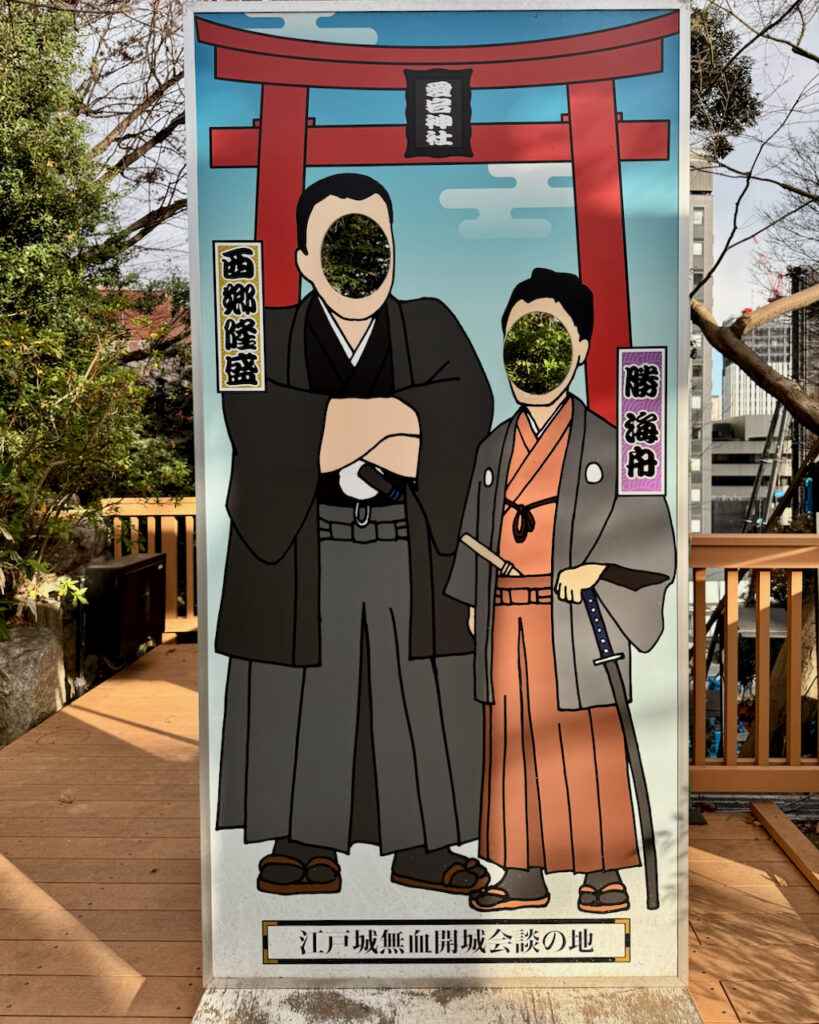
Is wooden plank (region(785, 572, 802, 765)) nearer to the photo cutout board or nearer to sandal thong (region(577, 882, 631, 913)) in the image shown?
the photo cutout board

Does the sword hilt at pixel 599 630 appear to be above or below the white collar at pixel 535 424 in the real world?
below

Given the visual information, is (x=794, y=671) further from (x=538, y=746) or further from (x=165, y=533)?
(x=165, y=533)

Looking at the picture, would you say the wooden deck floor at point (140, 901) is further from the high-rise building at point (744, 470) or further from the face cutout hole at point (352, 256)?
the high-rise building at point (744, 470)

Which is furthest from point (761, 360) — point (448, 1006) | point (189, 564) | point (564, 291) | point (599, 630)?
point (189, 564)

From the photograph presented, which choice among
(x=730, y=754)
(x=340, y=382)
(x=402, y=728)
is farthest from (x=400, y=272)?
(x=730, y=754)

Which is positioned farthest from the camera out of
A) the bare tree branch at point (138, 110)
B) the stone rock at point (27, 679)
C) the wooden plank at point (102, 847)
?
the bare tree branch at point (138, 110)

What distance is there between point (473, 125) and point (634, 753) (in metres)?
1.55

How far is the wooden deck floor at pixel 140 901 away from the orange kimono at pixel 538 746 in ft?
1.75

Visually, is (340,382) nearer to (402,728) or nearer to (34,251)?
(402,728)

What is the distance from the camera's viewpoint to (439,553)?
6.30 ft

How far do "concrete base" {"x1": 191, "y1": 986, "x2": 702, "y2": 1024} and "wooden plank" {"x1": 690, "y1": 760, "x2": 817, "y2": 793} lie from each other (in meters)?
1.19

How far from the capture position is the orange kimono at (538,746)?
192cm

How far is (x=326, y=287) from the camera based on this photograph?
6.20 feet

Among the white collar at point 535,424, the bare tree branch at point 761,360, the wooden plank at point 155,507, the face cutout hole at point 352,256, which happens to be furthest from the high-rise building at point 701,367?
the white collar at point 535,424
